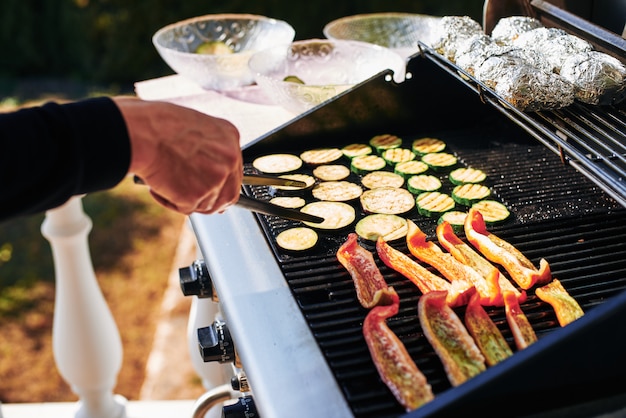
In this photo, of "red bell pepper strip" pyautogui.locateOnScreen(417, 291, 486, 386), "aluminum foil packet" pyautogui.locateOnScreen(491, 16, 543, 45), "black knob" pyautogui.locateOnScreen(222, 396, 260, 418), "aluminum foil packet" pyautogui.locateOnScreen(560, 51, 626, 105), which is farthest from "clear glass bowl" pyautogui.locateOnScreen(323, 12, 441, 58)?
"black knob" pyautogui.locateOnScreen(222, 396, 260, 418)

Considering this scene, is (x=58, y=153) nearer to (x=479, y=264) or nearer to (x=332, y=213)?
(x=332, y=213)

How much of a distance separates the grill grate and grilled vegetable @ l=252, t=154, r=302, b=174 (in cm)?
5

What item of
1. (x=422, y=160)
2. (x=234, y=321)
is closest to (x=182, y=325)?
(x=422, y=160)

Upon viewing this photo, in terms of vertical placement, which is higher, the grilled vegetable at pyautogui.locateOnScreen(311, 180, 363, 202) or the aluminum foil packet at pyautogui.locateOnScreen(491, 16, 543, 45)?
the aluminum foil packet at pyautogui.locateOnScreen(491, 16, 543, 45)

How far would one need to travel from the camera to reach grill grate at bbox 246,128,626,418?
1630mm

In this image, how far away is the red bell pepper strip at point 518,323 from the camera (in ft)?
5.46

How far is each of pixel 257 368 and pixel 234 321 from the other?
201mm

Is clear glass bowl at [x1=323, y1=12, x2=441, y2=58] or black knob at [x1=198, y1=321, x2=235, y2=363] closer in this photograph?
black knob at [x1=198, y1=321, x2=235, y2=363]

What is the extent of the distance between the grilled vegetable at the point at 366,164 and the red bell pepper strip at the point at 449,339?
0.93 meters

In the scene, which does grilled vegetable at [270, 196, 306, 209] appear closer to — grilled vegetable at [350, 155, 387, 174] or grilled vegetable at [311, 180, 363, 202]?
grilled vegetable at [311, 180, 363, 202]

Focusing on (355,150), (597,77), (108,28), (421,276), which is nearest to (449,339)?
(421,276)

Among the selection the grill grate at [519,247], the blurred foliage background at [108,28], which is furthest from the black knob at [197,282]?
the blurred foliage background at [108,28]

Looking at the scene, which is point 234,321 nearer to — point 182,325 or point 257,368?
point 257,368

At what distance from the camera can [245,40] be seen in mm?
3889
